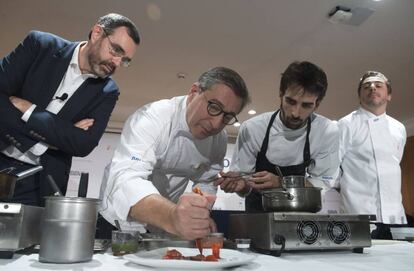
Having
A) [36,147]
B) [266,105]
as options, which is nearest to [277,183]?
[36,147]

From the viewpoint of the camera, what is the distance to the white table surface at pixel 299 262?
2.40 feet

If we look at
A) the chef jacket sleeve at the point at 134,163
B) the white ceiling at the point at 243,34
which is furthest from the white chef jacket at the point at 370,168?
the chef jacket sleeve at the point at 134,163

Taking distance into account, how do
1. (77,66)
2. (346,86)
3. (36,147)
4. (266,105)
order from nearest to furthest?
(36,147), (77,66), (346,86), (266,105)

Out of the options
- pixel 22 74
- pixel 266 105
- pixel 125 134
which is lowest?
pixel 125 134

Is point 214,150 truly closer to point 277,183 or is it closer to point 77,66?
point 277,183

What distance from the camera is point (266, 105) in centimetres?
533

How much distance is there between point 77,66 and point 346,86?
3855mm

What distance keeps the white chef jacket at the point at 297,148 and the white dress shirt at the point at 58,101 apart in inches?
36.9

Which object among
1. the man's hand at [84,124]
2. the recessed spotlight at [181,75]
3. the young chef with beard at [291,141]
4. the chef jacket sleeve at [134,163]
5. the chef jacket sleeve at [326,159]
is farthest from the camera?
the recessed spotlight at [181,75]

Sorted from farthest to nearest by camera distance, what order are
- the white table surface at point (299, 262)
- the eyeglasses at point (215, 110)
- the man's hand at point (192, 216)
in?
1. the eyeglasses at point (215, 110)
2. the man's hand at point (192, 216)
3. the white table surface at point (299, 262)

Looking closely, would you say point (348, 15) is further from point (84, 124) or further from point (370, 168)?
point (84, 124)

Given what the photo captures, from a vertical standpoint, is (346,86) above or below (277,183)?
above

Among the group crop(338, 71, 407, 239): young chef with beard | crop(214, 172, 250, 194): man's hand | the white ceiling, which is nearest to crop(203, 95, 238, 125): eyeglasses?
crop(214, 172, 250, 194): man's hand

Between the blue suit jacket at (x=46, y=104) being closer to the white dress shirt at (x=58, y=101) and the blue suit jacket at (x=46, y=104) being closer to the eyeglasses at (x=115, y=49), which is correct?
the white dress shirt at (x=58, y=101)
